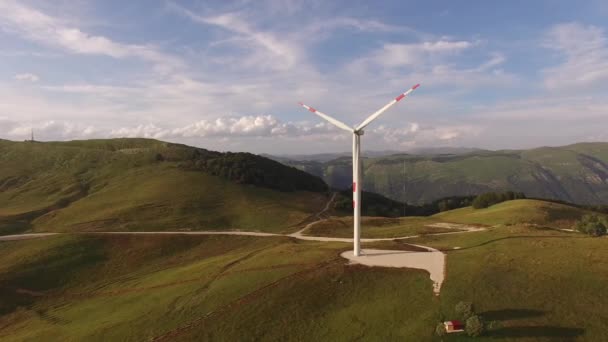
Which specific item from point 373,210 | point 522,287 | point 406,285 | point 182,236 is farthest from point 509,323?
point 373,210

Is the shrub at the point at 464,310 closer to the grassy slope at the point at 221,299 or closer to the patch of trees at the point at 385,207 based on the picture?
the grassy slope at the point at 221,299

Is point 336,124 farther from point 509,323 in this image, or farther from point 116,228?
point 116,228

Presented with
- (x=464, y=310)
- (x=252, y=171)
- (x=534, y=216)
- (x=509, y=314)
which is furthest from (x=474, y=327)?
(x=252, y=171)

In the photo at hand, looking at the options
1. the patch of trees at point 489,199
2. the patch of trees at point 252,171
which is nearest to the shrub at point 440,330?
the patch of trees at point 489,199

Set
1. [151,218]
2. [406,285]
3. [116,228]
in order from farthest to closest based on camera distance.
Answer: [151,218] → [116,228] → [406,285]

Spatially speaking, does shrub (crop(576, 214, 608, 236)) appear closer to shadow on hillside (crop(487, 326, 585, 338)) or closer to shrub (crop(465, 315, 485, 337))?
shadow on hillside (crop(487, 326, 585, 338))

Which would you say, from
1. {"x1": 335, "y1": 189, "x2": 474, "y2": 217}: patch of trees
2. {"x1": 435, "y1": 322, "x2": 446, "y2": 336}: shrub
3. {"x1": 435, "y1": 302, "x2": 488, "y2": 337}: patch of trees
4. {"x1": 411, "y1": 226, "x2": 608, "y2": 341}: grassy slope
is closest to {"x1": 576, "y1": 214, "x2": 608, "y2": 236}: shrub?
{"x1": 411, "y1": 226, "x2": 608, "y2": 341}: grassy slope
